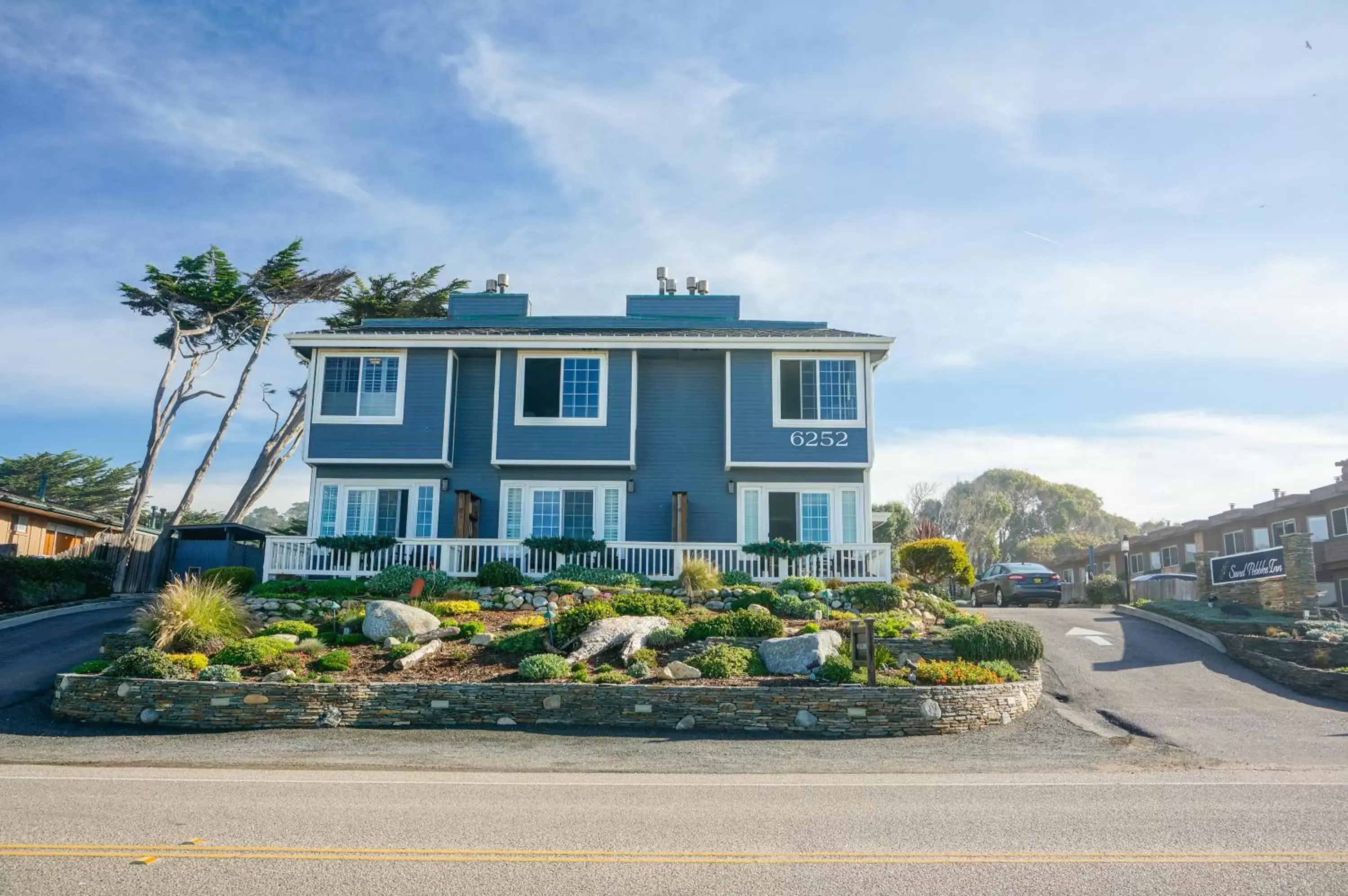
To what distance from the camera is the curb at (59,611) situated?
2353cm

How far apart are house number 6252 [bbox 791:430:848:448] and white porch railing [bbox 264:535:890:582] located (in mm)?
2806

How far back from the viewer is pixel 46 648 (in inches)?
823

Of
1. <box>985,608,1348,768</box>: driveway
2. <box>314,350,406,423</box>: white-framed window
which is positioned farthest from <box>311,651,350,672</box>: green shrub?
<box>985,608,1348,768</box>: driveway

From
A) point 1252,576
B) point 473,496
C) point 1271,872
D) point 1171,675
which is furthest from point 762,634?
point 1252,576

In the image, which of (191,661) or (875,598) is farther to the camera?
(875,598)

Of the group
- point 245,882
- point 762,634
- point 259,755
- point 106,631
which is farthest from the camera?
point 106,631

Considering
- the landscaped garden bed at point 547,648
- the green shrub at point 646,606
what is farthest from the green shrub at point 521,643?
the green shrub at point 646,606

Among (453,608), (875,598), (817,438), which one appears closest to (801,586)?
(875,598)

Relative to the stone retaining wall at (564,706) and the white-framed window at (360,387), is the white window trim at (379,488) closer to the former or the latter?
the white-framed window at (360,387)

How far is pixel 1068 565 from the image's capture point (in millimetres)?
57125

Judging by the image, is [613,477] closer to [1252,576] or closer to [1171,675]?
[1171,675]

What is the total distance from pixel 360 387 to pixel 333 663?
1041 cm

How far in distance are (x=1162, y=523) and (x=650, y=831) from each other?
9090 cm

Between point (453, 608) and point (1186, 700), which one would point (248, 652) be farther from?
point (1186, 700)
